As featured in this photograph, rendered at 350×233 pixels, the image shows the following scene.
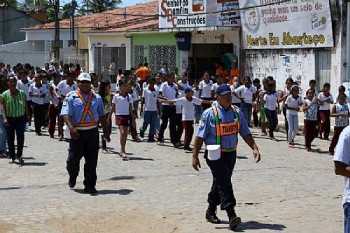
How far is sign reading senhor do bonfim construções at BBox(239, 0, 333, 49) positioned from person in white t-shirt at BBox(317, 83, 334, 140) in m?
5.61

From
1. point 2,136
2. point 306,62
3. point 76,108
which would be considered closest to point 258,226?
point 76,108

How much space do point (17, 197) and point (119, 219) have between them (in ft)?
7.25

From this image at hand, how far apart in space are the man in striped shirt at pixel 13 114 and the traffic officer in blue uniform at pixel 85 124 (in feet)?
10.2

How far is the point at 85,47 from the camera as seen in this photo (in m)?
42.2

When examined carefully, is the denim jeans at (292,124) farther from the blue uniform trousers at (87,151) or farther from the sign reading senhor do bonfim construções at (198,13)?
the sign reading senhor do bonfim construções at (198,13)

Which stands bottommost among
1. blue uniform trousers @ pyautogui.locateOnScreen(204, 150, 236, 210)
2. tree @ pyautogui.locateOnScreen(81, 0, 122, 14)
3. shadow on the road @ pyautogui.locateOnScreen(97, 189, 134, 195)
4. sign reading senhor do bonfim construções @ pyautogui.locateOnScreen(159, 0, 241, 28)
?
shadow on the road @ pyautogui.locateOnScreen(97, 189, 134, 195)

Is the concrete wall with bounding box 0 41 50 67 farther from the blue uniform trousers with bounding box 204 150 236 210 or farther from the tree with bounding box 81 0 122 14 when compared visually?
the blue uniform trousers with bounding box 204 150 236 210

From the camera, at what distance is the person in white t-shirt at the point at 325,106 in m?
18.0

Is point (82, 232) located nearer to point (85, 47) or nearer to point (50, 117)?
point (50, 117)

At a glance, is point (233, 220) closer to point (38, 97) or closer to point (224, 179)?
point (224, 179)

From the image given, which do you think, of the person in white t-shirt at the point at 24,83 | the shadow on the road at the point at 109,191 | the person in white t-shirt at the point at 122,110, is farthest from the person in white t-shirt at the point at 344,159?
the person in white t-shirt at the point at 24,83

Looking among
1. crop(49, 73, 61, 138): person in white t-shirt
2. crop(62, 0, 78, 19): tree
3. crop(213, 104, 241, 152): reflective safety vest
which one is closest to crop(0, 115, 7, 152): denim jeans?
crop(49, 73, 61, 138): person in white t-shirt

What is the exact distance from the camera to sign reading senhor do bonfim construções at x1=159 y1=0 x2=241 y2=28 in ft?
93.1

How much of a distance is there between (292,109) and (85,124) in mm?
7270
